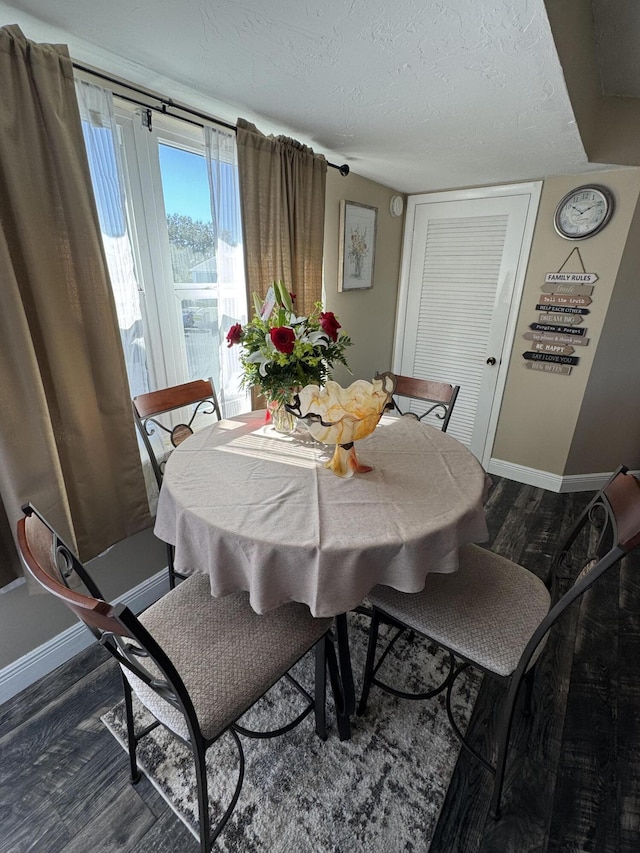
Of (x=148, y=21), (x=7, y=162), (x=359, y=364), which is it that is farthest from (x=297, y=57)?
(x=359, y=364)

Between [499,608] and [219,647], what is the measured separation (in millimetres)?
855

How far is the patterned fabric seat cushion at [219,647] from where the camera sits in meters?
0.98

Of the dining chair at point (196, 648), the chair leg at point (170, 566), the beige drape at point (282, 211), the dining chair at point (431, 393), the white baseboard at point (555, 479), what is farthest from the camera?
the white baseboard at point (555, 479)

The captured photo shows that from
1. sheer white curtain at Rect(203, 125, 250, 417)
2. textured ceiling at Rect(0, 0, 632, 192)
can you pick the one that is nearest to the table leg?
sheer white curtain at Rect(203, 125, 250, 417)

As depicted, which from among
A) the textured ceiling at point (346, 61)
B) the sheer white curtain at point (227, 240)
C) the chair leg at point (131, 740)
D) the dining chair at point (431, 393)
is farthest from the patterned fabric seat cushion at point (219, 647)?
the textured ceiling at point (346, 61)

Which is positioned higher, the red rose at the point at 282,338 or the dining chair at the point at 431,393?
the red rose at the point at 282,338

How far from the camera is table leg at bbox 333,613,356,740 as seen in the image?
1344mm

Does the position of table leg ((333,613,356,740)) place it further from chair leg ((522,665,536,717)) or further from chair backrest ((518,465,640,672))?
chair leg ((522,665,536,717))

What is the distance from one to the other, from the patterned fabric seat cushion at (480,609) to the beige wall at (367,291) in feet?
6.46

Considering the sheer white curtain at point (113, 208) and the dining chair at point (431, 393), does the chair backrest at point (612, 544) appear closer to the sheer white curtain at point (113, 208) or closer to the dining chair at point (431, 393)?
the dining chair at point (431, 393)

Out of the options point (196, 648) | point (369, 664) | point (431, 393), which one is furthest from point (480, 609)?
point (431, 393)

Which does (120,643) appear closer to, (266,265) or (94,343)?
(94,343)

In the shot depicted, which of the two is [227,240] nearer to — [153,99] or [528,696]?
[153,99]

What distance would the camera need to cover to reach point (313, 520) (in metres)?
1.12
